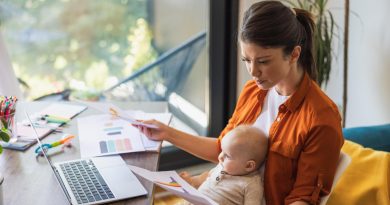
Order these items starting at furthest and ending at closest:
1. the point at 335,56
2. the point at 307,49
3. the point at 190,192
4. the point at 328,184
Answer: the point at 335,56
the point at 307,49
the point at 328,184
the point at 190,192

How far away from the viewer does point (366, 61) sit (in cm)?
250

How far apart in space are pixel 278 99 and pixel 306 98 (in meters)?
0.13

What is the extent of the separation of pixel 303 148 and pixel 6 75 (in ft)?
4.90

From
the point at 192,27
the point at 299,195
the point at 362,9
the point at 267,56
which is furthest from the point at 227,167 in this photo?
→ the point at 192,27

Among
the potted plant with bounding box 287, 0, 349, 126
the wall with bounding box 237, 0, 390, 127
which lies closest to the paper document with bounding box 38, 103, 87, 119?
the potted plant with bounding box 287, 0, 349, 126

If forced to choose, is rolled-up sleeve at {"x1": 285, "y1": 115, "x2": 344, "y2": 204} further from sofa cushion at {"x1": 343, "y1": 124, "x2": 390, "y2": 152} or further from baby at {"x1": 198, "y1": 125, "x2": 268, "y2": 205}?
sofa cushion at {"x1": 343, "y1": 124, "x2": 390, "y2": 152}

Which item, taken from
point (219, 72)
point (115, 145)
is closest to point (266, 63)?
point (115, 145)

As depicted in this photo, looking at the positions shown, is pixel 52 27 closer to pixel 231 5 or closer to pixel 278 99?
pixel 231 5

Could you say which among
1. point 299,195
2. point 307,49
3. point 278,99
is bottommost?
point 299,195

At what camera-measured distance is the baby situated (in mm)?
1490

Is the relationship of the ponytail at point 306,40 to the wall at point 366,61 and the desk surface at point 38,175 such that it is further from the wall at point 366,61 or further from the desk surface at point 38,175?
the wall at point 366,61

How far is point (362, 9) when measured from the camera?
247 cm

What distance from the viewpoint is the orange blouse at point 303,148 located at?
1.37 metres

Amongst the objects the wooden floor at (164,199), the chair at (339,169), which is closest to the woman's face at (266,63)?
the chair at (339,169)
